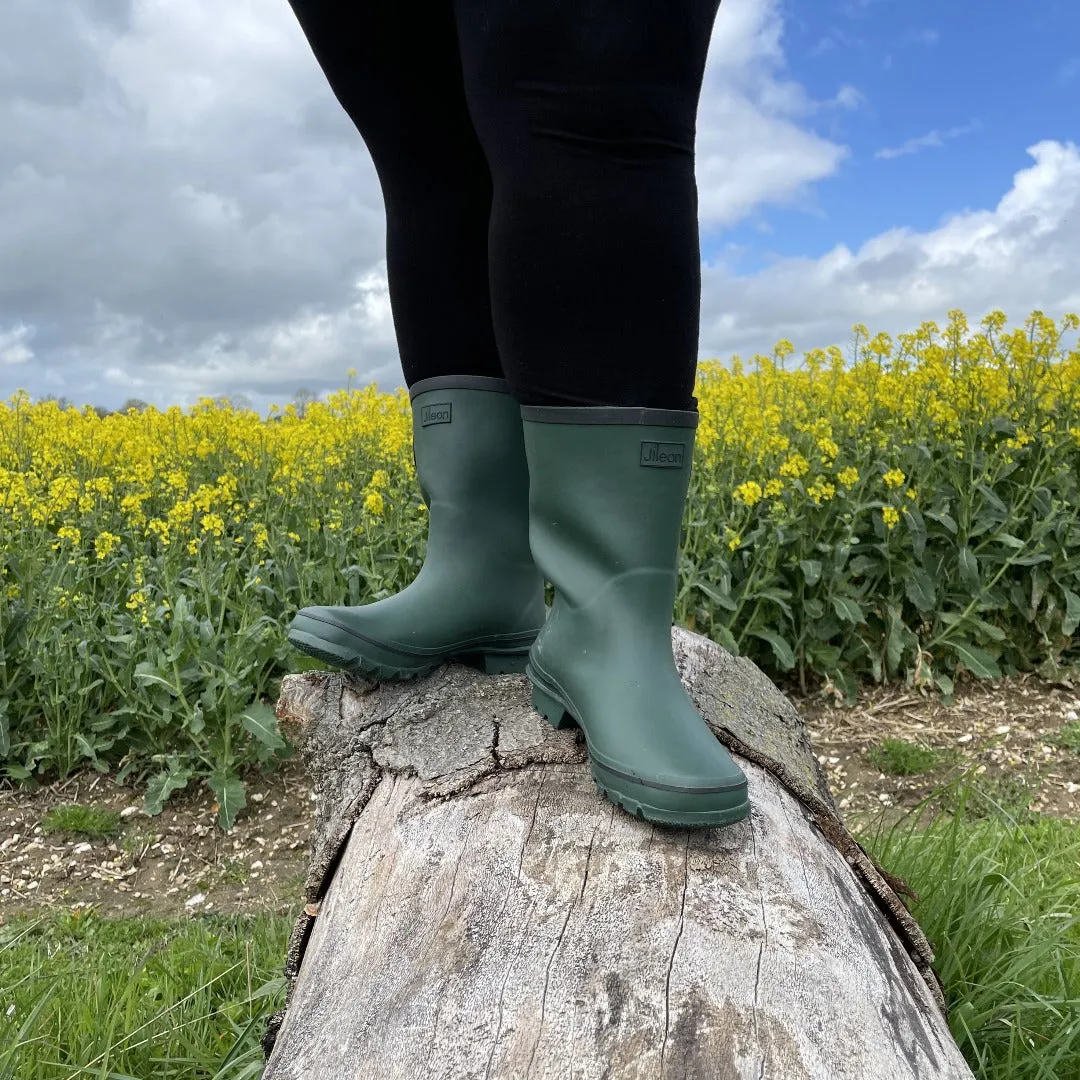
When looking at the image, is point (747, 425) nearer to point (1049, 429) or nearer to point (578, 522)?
point (1049, 429)

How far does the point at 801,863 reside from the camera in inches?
43.3

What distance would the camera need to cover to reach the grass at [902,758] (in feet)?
10.1

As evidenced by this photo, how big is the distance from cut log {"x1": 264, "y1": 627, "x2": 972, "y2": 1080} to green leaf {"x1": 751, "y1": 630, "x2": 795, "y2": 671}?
1903 millimetres

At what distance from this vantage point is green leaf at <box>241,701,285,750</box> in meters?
2.82

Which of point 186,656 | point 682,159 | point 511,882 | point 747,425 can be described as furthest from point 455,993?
point 747,425

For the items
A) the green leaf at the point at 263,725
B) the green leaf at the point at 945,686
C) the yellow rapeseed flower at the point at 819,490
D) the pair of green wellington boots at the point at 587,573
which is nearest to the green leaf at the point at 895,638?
the green leaf at the point at 945,686

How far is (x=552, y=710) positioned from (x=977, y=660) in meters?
2.70

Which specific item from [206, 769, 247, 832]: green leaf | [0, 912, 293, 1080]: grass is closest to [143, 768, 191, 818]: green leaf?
[206, 769, 247, 832]: green leaf

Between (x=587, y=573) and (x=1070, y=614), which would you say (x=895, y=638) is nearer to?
(x=1070, y=614)

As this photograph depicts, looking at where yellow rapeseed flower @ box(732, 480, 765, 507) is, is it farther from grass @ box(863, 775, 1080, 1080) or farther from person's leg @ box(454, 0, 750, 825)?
person's leg @ box(454, 0, 750, 825)

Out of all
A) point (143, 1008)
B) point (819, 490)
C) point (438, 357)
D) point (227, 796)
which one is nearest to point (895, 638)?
point (819, 490)

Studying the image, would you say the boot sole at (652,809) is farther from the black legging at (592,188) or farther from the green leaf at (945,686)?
the green leaf at (945,686)

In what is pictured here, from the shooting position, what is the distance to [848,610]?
331 centimetres

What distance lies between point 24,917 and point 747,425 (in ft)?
9.25
